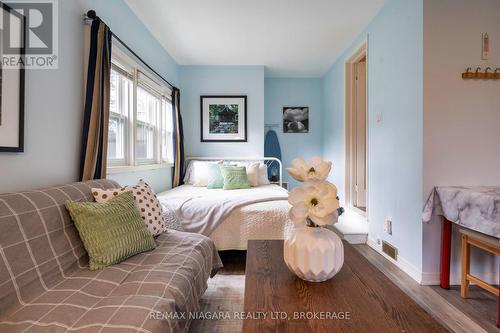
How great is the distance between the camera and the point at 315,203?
0.95 metres

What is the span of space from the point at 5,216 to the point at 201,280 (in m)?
0.93

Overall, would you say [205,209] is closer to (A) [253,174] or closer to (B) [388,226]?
(A) [253,174]

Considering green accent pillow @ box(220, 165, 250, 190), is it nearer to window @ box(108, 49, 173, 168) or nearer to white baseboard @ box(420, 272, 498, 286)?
window @ box(108, 49, 173, 168)

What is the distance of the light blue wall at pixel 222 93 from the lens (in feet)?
14.1

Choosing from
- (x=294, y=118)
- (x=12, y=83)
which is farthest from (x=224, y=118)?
(x=12, y=83)

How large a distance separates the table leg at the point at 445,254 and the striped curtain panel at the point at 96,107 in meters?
2.62

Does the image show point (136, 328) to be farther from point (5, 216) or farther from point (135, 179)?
point (135, 179)

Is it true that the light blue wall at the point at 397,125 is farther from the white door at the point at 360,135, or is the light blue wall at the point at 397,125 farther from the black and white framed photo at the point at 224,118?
the black and white framed photo at the point at 224,118

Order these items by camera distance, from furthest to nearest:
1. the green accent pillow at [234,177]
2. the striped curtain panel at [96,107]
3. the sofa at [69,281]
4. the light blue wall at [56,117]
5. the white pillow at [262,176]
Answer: the white pillow at [262,176] → the green accent pillow at [234,177] → the striped curtain panel at [96,107] → the light blue wall at [56,117] → the sofa at [69,281]

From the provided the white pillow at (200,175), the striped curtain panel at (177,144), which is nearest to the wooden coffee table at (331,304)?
the white pillow at (200,175)

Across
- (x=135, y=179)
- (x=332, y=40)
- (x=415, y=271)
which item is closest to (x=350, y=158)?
(x=332, y=40)

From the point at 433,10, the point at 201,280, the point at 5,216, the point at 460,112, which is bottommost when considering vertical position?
the point at 201,280

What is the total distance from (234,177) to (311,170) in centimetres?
247

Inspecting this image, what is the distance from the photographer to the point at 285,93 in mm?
5051
